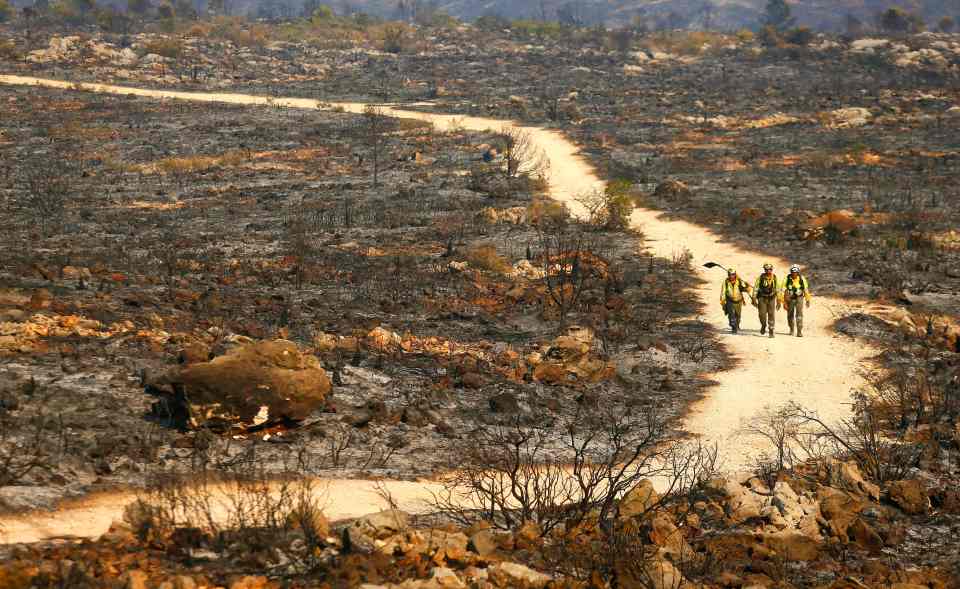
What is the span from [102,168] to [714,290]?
22.9 meters

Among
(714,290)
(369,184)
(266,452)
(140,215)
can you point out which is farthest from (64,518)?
(369,184)

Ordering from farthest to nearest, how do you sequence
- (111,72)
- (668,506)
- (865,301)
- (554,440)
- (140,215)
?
1. (111,72)
2. (140,215)
3. (865,301)
4. (554,440)
5. (668,506)

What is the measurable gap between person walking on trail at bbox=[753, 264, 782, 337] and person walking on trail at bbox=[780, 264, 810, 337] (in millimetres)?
149

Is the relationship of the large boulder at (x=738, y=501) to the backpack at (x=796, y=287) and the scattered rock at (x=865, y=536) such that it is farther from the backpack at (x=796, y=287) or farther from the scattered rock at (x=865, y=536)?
the backpack at (x=796, y=287)

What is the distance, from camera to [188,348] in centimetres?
1227

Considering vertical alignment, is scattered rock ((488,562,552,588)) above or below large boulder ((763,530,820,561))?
above

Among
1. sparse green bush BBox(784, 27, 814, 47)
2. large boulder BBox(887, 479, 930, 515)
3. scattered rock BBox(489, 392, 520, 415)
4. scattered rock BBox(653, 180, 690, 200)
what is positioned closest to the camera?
large boulder BBox(887, 479, 930, 515)

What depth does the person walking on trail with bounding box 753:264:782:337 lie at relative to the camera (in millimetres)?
16250

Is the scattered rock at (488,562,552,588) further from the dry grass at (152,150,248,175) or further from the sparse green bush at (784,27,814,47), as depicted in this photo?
the sparse green bush at (784,27,814,47)

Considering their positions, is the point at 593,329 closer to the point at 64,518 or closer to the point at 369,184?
the point at 64,518

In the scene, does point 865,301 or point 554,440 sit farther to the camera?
point 865,301

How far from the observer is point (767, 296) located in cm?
1630

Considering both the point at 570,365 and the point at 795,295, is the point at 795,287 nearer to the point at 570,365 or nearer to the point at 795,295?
the point at 795,295

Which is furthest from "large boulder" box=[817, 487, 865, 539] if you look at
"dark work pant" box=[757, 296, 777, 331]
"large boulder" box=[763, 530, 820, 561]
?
"dark work pant" box=[757, 296, 777, 331]
